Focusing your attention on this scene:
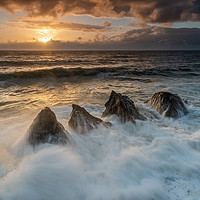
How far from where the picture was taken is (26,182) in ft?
7.73

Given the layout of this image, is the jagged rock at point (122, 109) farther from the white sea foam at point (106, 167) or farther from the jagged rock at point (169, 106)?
the jagged rock at point (169, 106)

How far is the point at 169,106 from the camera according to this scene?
5598 mm

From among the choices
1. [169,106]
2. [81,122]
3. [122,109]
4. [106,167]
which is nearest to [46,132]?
[81,122]

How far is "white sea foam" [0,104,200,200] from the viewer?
2.40 metres

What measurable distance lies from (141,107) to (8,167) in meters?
4.95

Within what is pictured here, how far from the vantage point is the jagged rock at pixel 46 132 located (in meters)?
3.29

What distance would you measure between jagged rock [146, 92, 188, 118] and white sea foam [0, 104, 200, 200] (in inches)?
44.7

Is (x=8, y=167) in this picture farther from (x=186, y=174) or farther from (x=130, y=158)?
(x=186, y=174)

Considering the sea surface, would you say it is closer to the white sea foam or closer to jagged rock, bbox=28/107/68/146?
the white sea foam

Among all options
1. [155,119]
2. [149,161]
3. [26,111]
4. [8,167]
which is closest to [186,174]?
[149,161]

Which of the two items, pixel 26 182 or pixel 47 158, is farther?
pixel 47 158

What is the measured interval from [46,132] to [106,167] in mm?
1426

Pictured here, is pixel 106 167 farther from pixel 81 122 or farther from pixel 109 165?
pixel 81 122

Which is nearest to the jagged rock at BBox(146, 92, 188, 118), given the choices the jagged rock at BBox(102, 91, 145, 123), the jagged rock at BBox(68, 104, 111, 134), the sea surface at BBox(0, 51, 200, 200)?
the sea surface at BBox(0, 51, 200, 200)
